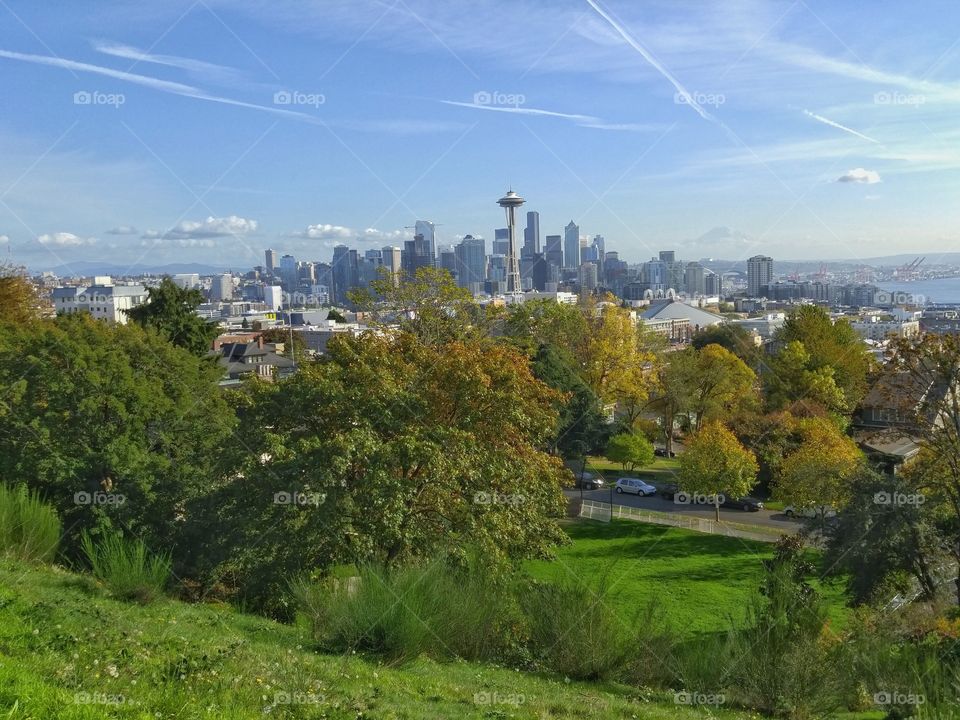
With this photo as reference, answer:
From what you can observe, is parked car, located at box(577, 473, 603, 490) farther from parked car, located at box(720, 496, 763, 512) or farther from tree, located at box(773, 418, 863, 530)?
tree, located at box(773, 418, 863, 530)

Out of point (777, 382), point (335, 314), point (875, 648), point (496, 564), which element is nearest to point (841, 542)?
point (875, 648)

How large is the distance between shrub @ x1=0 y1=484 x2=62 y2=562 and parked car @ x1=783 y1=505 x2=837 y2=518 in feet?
62.7

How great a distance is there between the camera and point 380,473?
43.9 ft

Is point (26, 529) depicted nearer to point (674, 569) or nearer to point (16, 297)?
point (674, 569)

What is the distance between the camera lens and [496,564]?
44.5 ft

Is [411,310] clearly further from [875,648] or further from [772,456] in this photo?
[875,648]

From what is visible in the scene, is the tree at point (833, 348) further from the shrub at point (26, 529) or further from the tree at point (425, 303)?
the shrub at point (26, 529)

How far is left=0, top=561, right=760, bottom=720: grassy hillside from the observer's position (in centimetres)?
575

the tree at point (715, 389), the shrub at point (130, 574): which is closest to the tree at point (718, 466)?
the tree at point (715, 389)

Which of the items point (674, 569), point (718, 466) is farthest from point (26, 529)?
point (718, 466)

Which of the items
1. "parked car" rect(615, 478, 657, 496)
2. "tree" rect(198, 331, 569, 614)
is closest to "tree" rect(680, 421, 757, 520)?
"parked car" rect(615, 478, 657, 496)

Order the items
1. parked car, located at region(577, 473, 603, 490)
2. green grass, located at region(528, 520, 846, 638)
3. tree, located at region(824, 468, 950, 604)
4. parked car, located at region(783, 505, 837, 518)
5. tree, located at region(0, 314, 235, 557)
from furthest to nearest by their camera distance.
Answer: parked car, located at region(577, 473, 603, 490), parked car, located at region(783, 505, 837, 518), green grass, located at region(528, 520, 846, 638), tree, located at region(824, 468, 950, 604), tree, located at region(0, 314, 235, 557)

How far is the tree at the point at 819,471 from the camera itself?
18.5 m

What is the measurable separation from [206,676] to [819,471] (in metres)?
16.7
